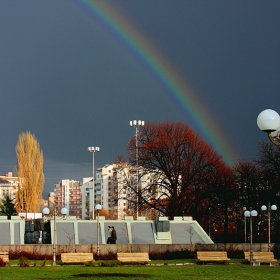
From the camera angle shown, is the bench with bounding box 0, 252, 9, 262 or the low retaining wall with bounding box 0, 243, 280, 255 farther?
the low retaining wall with bounding box 0, 243, 280, 255

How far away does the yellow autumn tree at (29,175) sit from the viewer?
7000cm

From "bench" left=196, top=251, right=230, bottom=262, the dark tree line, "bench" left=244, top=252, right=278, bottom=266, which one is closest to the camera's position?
"bench" left=244, top=252, right=278, bottom=266

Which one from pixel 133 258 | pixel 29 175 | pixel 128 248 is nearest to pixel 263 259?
pixel 133 258

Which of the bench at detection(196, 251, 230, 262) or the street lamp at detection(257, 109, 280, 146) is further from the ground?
the street lamp at detection(257, 109, 280, 146)

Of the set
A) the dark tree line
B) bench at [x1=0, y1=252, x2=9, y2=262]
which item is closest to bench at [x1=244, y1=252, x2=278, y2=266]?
bench at [x1=0, y1=252, x2=9, y2=262]

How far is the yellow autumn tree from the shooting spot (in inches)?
2756

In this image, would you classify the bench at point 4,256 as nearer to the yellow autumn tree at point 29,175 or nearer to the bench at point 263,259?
the bench at point 263,259

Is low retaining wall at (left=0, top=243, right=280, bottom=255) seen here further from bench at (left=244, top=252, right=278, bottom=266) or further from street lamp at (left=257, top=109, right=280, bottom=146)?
street lamp at (left=257, top=109, right=280, bottom=146)

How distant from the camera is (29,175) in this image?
70562 mm

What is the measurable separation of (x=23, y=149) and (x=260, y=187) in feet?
91.7

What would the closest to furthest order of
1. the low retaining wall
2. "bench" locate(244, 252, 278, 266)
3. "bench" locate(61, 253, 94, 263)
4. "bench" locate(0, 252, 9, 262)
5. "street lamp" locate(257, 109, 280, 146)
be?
"street lamp" locate(257, 109, 280, 146) < "bench" locate(0, 252, 9, 262) < "bench" locate(61, 253, 94, 263) < "bench" locate(244, 252, 278, 266) < the low retaining wall

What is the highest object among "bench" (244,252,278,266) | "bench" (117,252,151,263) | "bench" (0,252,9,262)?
"bench" (0,252,9,262)

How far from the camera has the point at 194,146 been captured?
62.0 m

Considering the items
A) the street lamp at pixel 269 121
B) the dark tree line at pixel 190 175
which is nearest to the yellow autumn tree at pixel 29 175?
the dark tree line at pixel 190 175
